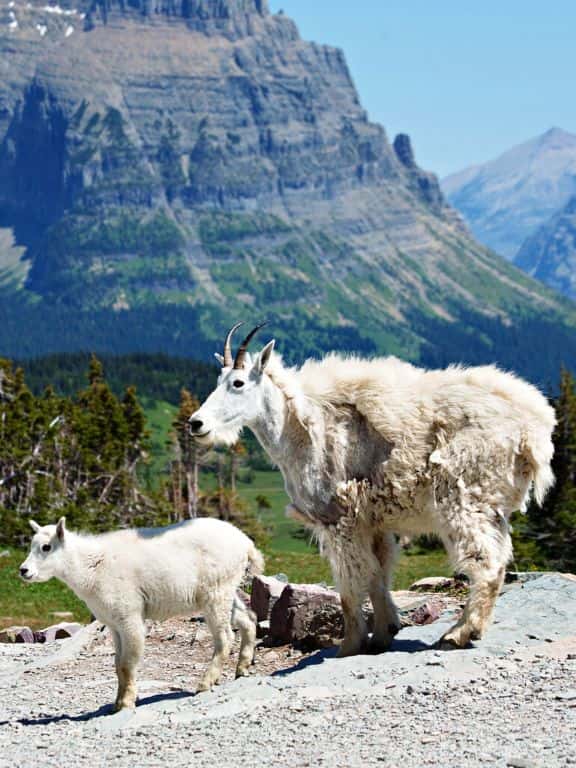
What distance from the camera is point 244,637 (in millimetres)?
15812

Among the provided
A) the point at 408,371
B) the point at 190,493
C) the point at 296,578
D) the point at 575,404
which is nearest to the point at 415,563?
the point at 296,578

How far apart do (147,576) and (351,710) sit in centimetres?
352

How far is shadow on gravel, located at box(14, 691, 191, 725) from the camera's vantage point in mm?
14992

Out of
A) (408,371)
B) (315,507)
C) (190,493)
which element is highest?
(408,371)

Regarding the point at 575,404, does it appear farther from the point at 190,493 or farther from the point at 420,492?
the point at 420,492

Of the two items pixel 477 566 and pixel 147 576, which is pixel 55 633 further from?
pixel 477 566

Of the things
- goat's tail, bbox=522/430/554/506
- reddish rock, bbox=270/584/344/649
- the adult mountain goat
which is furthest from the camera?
reddish rock, bbox=270/584/344/649

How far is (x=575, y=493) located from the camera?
6288 centimetres

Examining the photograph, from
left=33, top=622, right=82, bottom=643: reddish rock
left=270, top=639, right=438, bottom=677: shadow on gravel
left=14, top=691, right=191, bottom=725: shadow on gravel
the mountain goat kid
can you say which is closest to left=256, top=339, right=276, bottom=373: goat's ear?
the mountain goat kid

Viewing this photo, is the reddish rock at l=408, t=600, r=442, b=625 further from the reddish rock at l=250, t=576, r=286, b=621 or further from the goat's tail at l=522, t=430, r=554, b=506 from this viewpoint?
the goat's tail at l=522, t=430, r=554, b=506

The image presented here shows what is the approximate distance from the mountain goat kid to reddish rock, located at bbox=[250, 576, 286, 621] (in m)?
3.05

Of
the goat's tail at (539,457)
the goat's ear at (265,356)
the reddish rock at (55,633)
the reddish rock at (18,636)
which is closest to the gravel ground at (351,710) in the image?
the goat's tail at (539,457)

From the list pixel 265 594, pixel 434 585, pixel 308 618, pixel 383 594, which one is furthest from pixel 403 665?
pixel 434 585

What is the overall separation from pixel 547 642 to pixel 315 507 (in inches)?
Result: 141
